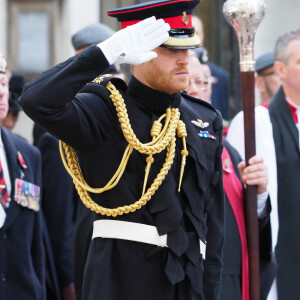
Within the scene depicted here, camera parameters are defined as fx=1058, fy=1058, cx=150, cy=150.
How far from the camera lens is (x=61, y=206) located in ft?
20.2

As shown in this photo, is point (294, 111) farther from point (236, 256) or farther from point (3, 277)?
point (3, 277)

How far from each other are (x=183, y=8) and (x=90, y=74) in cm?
57

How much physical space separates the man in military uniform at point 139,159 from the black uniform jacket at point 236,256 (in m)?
1.08

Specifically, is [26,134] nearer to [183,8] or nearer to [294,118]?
[294,118]

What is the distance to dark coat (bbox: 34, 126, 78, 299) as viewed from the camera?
20.2 feet

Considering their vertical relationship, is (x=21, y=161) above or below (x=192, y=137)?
below

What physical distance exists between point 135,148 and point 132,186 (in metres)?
0.15

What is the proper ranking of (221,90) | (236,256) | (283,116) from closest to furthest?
(236,256)
(283,116)
(221,90)

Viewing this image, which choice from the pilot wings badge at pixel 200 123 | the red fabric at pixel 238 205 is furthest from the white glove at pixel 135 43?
the red fabric at pixel 238 205

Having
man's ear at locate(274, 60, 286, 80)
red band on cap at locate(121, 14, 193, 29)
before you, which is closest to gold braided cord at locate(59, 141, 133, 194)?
red band on cap at locate(121, 14, 193, 29)

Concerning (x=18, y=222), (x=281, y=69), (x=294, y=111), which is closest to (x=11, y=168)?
(x=18, y=222)

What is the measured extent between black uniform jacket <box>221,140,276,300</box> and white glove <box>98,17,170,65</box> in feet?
5.14

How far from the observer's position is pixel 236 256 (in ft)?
17.4

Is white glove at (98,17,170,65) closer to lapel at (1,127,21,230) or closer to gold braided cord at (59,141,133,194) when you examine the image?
gold braided cord at (59,141,133,194)
